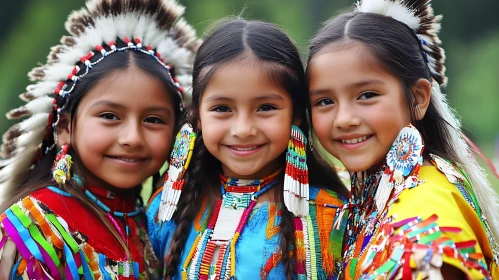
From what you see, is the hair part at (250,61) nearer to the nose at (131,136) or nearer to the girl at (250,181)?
the girl at (250,181)

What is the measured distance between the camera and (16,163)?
2.59 m

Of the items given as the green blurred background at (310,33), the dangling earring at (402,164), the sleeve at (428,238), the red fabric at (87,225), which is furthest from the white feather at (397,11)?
the green blurred background at (310,33)

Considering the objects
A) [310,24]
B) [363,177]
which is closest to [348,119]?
[363,177]

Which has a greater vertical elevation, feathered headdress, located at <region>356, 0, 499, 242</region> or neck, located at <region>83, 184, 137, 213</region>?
feathered headdress, located at <region>356, 0, 499, 242</region>

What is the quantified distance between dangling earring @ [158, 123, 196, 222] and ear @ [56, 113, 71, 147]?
0.48 meters

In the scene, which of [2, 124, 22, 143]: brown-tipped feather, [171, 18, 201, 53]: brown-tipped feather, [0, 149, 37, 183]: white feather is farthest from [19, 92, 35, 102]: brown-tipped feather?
[171, 18, 201, 53]: brown-tipped feather

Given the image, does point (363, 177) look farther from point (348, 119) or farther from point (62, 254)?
point (62, 254)

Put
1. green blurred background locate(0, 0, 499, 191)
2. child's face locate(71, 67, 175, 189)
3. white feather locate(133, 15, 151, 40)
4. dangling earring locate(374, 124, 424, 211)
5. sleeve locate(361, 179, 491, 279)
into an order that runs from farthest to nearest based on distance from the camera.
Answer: green blurred background locate(0, 0, 499, 191) < white feather locate(133, 15, 151, 40) < child's face locate(71, 67, 175, 189) < dangling earring locate(374, 124, 424, 211) < sleeve locate(361, 179, 491, 279)

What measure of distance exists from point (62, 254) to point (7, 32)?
8832 mm

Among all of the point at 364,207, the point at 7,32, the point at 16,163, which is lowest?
the point at 364,207

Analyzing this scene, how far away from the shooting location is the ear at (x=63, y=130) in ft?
8.31

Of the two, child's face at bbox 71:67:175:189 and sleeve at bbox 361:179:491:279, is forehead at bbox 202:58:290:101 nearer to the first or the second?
child's face at bbox 71:67:175:189

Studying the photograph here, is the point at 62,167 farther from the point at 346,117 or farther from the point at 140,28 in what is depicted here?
the point at 346,117

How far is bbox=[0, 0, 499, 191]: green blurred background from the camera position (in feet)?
29.8
